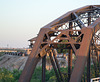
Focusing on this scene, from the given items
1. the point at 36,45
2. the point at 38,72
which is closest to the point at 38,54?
the point at 36,45

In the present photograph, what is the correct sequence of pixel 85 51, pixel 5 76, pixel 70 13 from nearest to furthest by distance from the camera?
pixel 85 51 → pixel 70 13 → pixel 5 76

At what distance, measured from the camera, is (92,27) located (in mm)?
10578

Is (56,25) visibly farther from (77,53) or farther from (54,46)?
(77,53)

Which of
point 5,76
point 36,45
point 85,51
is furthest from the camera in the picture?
point 5,76

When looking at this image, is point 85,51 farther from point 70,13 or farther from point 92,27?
point 70,13

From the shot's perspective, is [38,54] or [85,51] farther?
[38,54]

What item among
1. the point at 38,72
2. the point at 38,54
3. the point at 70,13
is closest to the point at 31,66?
the point at 38,54

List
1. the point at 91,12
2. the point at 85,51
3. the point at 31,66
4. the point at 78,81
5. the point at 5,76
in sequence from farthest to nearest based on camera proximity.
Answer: the point at 5,76
the point at 91,12
the point at 31,66
the point at 85,51
the point at 78,81

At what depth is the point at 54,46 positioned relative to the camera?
13047 millimetres

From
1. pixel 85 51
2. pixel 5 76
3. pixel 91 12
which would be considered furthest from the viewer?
pixel 5 76

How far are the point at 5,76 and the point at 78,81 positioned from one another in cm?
1498

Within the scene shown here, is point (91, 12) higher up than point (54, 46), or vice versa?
point (91, 12)

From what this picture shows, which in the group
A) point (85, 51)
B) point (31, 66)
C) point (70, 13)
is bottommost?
point (31, 66)

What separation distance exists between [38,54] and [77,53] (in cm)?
242
